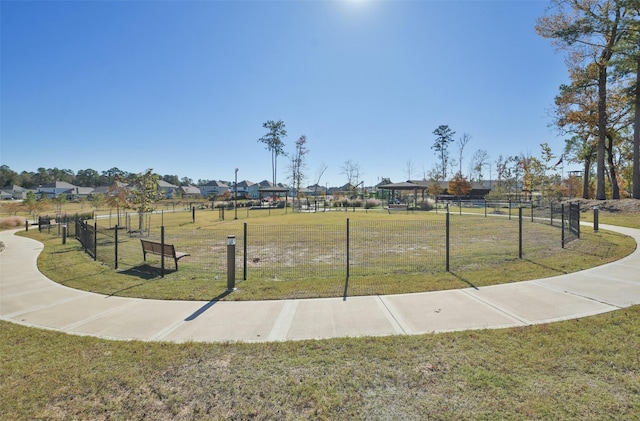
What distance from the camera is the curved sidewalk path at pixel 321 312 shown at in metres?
4.45

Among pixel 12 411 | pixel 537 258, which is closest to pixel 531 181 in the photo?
pixel 537 258

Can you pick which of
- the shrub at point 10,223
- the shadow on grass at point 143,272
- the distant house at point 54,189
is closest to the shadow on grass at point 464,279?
the shadow on grass at point 143,272

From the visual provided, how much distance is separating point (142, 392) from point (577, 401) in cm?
399

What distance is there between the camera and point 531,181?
4772cm

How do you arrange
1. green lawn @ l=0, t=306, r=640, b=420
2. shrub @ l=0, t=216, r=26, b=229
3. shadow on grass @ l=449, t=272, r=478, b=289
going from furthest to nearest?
1. shrub @ l=0, t=216, r=26, b=229
2. shadow on grass @ l=449, t=272, r=478, b=289
3. green lawn @ l=0, t=306, r=640, b=420

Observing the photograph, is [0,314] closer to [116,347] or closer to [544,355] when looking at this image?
[116,347]

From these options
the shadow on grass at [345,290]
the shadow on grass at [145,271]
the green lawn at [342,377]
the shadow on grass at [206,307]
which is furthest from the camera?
the shadow on grass at [145,271]

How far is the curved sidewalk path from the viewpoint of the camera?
4448 millimetres

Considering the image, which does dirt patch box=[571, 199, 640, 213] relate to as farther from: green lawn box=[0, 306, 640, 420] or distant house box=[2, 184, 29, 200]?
distant house box=[2, 184, 29, 200]

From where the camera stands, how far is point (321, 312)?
16.9 ft

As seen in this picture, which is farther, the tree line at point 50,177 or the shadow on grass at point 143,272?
the tree line at point 50,177

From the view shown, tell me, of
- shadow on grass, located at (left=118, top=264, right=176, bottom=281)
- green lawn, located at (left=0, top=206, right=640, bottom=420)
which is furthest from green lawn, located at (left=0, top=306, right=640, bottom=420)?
shadow on grass, located at (left=118, top=264, right=176, bottom=281)

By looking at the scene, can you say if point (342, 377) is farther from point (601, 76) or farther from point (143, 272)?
point (601, 76)

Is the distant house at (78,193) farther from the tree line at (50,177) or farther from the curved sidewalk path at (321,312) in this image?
the curved sidewalk path at (321,312)
